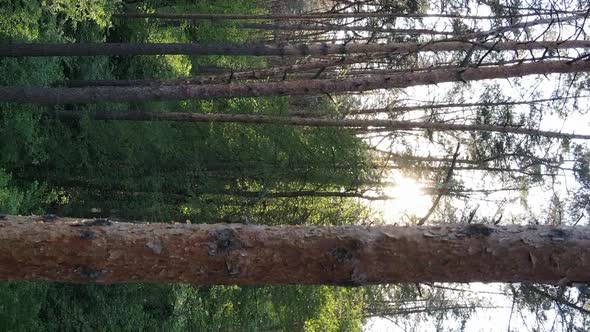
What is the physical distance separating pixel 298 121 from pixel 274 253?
8.04 metres

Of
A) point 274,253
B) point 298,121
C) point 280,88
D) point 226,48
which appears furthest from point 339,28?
point 274,253

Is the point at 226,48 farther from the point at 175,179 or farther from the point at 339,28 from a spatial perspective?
the point at 339,28

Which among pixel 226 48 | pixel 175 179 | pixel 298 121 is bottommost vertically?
pixel 175 179

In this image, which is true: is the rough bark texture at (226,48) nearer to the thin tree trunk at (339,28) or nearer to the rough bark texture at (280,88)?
the rough bark texture at (280,88)

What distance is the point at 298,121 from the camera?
39.4 feet

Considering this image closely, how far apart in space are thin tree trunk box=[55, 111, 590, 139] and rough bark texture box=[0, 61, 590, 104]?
2.66 metres

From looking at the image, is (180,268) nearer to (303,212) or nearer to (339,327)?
(303,212)

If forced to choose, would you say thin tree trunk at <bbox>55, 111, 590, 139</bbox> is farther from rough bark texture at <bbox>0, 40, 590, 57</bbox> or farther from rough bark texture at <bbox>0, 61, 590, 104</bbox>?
rough bark texture at <bbox>0, 61, 590, 104</bbox>

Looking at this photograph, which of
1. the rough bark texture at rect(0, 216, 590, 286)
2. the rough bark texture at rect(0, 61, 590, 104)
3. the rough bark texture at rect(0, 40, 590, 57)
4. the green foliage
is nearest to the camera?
the rough bark texture at rect(0, 216, 590, 286)

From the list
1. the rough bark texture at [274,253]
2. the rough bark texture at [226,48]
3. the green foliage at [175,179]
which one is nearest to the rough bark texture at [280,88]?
the rough bark texture at [226,48]

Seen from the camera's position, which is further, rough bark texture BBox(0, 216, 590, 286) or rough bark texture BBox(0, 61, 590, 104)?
rough bark texture BBox(0, 61, 590, 104)

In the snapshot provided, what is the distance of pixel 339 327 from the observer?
15.8 m

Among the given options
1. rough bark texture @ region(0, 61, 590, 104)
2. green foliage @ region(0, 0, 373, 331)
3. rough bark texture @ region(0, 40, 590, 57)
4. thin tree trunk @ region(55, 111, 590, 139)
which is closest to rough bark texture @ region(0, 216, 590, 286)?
rough bark texture @ region(0, 61, 590, 104)

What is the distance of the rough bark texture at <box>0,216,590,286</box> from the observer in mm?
3969
